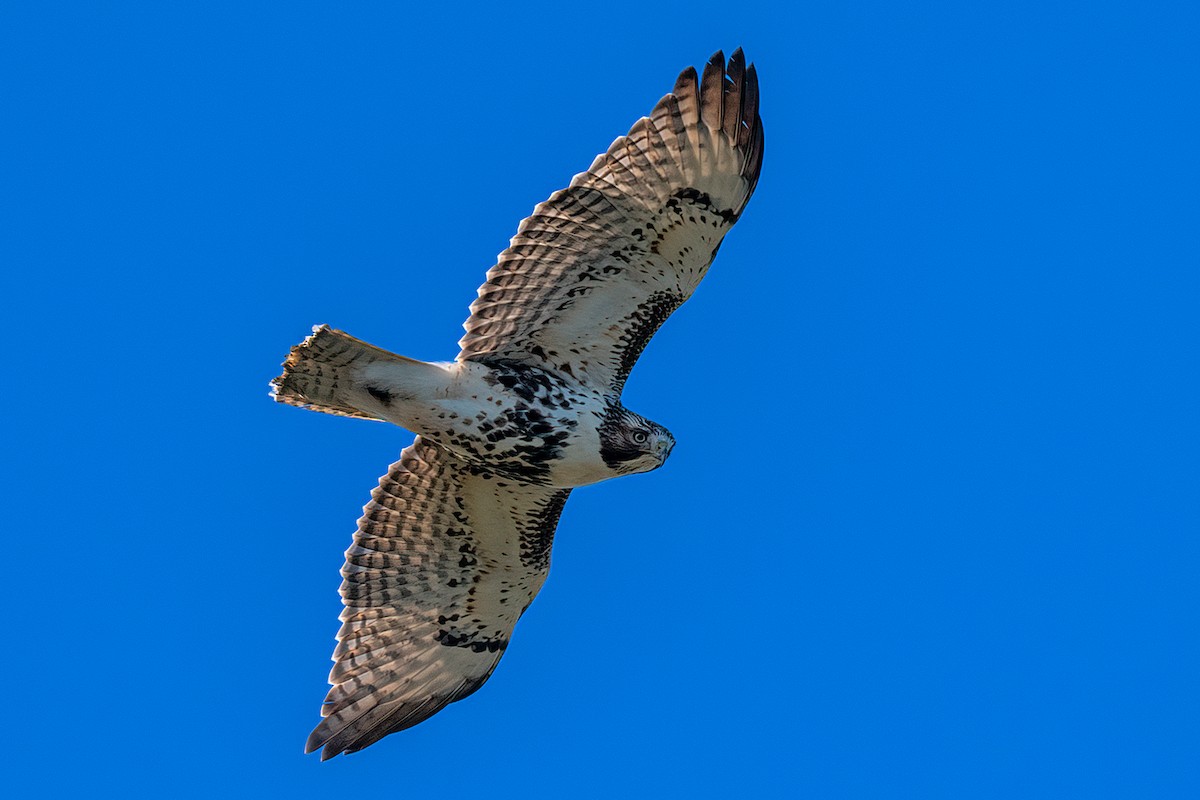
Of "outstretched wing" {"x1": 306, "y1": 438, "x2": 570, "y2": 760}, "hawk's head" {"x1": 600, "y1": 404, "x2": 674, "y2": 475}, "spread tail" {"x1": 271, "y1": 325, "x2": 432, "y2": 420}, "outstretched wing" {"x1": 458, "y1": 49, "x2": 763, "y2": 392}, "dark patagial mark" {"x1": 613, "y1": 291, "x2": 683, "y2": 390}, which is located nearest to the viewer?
"spread tail" {"x1": 271, "y1": 325, "x2": 432, "y2": 420}

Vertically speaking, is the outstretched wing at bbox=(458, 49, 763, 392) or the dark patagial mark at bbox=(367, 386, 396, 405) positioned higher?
the outstretched wing at bbox=(458, 49, 763, 392)

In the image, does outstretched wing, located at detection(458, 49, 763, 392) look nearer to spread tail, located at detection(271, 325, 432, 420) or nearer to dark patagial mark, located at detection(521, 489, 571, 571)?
spread tail, located at detection(271, 325, 432, 420)

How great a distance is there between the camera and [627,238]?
1093 centimetres

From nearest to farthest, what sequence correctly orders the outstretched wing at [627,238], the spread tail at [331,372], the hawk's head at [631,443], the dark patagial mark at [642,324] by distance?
the spread tail at [331,372], the outstretched wing at [627,238], the hawk's head at [631,443], the dark patagial mark at [642,324]

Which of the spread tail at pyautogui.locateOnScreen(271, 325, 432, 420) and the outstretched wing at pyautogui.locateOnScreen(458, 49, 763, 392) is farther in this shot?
the outstretched wing at pyautogui.locateOnScreen(458, 49, 763, 392)

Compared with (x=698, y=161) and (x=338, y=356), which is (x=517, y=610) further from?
(x=698, y=161)

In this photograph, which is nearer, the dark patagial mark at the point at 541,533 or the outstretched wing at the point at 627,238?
the outstretched wing at the point at 627,238

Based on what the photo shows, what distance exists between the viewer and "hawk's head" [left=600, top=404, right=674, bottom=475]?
11.0m

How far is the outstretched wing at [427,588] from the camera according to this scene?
1182cm

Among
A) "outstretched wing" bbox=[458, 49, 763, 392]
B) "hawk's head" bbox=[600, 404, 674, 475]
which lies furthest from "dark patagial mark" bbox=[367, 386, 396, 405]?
"hawk's head" bbox=[600, 404, 674, 475]

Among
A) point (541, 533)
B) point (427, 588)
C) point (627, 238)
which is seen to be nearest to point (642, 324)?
point (627, 238)

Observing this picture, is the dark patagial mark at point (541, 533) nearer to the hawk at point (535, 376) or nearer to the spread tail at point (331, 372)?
the hawk at point (535, 376)

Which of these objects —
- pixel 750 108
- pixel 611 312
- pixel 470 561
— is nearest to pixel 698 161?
pixel 750 108

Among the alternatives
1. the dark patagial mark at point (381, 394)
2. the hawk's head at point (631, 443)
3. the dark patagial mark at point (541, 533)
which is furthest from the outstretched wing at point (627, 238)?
the dark patagial mark at point (541, 533)
